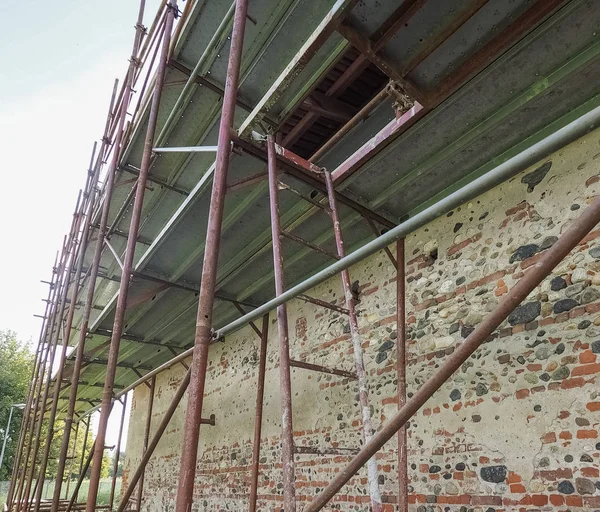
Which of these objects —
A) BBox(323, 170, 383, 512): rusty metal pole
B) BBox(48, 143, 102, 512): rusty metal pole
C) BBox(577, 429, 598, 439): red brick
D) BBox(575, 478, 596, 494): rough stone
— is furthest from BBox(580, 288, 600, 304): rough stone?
BBox(48, 143, 102, 512): rusty metal pole

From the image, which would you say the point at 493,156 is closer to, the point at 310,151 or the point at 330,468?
the point at 310,151

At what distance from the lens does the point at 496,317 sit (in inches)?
76.2

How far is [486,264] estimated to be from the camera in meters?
4.46

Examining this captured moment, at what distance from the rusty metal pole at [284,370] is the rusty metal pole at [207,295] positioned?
46 cm

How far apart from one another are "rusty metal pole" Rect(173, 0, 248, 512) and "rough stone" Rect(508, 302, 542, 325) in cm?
261

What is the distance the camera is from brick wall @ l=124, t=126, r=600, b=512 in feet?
11.6

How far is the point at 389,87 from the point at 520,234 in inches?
72.0

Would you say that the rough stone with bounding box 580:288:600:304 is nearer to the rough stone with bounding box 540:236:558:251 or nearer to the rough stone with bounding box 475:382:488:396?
the rough stone with bounding box 540:236:558:251

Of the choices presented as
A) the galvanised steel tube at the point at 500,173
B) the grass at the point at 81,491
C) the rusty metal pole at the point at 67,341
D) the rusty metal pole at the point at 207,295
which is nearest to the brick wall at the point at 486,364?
the galvanised steel tube at the point at 500,173

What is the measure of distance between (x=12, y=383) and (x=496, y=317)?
33.6 metres

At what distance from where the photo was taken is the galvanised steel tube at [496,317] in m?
1.77

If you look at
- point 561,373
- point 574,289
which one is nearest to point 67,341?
point 561,373

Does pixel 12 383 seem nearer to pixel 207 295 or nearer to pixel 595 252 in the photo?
pixel 207 295

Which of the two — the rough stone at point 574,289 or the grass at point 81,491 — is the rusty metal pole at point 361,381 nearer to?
the rough stone at point 574,289
